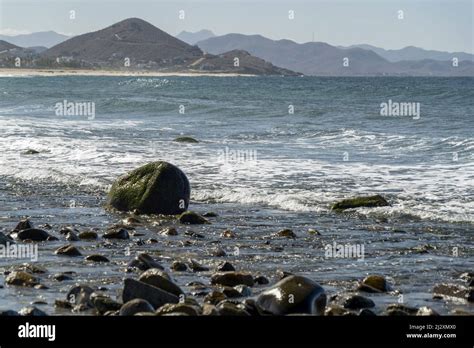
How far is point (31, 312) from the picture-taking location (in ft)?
29.2

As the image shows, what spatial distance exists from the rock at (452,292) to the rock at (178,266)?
3508mm

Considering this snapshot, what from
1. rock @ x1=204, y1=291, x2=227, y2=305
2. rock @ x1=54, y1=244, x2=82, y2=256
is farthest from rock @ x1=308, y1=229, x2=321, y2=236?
rock @ x1=204, y1=291, x2=227, y2=305

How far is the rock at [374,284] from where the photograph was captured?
10781 mm

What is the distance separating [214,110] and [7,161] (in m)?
29.1

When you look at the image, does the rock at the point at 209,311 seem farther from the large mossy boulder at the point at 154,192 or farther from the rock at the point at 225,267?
the large mossy boulder at the point at 154,192

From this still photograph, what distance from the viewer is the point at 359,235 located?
14.8 meters

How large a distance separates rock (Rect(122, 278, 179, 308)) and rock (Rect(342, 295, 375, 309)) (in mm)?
2041

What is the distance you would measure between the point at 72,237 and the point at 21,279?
126 inches

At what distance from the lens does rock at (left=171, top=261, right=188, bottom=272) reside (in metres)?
11.8

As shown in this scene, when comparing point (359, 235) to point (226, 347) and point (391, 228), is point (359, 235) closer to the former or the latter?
point (391, 228)

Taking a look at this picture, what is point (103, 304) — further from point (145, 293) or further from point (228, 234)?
point (228, 234)

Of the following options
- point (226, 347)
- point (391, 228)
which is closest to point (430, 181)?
point (391, 228)

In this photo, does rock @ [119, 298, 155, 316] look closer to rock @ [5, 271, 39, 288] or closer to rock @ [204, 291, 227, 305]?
rock @ [204, 291, 227, 305]

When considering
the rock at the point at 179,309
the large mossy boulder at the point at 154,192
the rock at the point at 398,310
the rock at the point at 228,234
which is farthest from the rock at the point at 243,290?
the large mossy boulder at the point at 154,192
